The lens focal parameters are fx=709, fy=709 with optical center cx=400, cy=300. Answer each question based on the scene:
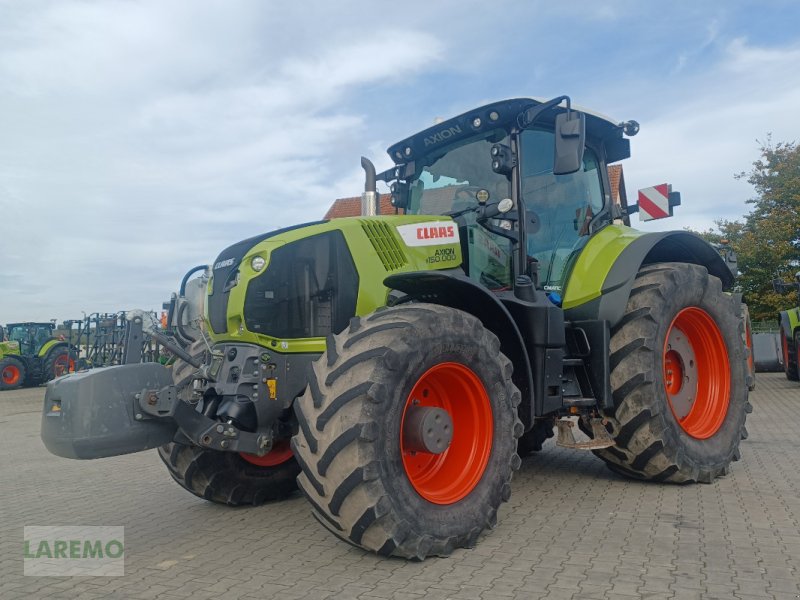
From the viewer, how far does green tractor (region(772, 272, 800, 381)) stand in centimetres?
1428

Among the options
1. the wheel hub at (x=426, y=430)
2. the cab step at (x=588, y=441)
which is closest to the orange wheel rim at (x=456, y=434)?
the wheel hub at (x=426, y=430)

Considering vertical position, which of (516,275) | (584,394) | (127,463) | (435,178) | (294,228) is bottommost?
(127,463)

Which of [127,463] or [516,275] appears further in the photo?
[127,463]

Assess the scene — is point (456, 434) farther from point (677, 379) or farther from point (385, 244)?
point (677, 379)

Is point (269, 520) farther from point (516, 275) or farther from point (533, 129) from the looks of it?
point (533, 129)

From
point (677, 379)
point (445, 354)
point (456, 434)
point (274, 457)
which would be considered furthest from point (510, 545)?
point (677, 379)

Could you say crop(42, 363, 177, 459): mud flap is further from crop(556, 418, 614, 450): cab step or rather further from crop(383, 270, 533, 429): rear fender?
crop(556, 418, 614, 450): cab step

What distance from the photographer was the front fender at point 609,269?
5328mm

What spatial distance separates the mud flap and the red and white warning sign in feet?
18.6

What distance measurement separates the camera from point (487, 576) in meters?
3.49

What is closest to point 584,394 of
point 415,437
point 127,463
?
point 415,437

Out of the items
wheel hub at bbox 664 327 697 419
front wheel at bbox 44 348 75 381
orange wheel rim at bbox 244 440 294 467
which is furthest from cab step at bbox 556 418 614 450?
front wheel at bbox 44 348 75 381

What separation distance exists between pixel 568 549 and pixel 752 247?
2772 cm

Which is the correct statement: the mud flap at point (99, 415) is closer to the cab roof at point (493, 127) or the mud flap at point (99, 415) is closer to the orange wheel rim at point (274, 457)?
the orange wheel rim at point (274, 457)
